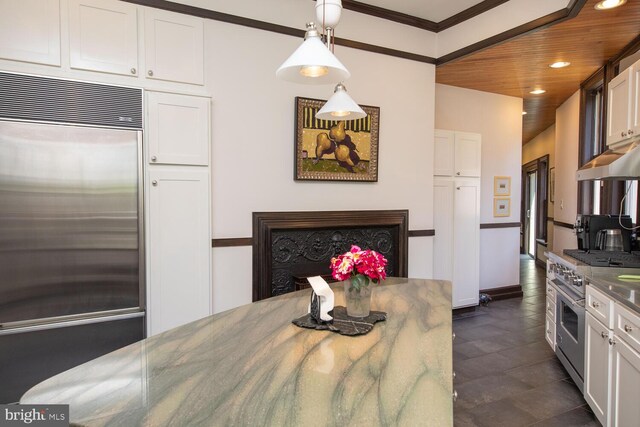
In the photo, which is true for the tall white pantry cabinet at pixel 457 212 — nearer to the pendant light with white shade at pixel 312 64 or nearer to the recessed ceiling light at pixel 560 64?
the recessed ceiling light at pixel 560 64

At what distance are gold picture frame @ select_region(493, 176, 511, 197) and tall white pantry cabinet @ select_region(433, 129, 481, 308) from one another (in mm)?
876

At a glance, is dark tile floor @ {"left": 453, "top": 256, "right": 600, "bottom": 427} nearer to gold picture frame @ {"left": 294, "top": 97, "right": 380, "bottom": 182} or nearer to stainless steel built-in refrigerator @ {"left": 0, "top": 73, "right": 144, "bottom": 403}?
gold picture frame @ {"left": 294, "top": 97, "right": 380, "bottom": 182}

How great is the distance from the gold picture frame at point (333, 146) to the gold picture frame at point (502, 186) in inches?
97.5

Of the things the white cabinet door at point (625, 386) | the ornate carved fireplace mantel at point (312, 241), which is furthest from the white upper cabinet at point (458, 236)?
the white cabinet door at point (625, 386)

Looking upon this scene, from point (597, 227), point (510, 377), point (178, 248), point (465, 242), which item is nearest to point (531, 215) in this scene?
point (465, 242)

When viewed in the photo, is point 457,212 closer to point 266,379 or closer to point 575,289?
point 575,289

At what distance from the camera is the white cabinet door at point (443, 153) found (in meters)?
4.61

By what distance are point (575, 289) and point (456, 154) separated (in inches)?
89.9

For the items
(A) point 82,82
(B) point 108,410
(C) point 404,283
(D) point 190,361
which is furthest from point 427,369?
(A) point 82,82

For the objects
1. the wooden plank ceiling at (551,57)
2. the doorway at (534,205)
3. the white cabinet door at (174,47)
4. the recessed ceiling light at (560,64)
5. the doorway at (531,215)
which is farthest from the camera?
the doorway at (531,215)

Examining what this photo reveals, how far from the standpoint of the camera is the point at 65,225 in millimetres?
2576

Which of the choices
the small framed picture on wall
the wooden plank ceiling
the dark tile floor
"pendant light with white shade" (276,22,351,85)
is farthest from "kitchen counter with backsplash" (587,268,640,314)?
the small framed picture on wall

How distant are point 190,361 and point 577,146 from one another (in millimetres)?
5525

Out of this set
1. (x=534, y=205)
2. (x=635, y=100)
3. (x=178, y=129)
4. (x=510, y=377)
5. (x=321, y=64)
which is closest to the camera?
(x=321, y=64)
